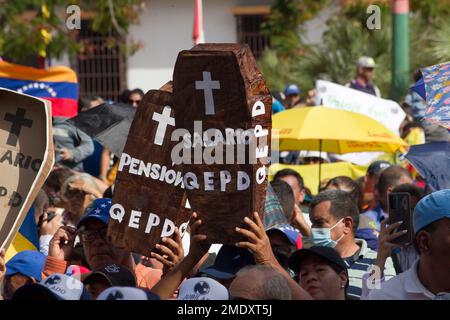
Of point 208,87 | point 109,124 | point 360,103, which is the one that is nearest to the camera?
point 208,87

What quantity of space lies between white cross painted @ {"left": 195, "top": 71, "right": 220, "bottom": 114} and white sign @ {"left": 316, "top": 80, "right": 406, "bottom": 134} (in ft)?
21.6

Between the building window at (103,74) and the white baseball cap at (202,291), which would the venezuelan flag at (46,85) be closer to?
the white baseball cap at (202,291)

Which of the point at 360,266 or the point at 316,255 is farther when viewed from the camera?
the point at 360,266

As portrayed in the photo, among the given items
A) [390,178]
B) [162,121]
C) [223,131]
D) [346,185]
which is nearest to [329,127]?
[346,185]

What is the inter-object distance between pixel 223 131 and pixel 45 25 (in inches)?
521

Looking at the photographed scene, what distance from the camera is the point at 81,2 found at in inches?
762

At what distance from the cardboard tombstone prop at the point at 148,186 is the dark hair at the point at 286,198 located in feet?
7.50

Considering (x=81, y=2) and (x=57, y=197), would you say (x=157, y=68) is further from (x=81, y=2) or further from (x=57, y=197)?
(x=57, y=197)

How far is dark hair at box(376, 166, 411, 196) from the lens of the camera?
31.8 feet

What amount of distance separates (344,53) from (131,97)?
666cm

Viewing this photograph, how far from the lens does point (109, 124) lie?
30.5 feet

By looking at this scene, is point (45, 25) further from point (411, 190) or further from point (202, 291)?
point (202, 291)

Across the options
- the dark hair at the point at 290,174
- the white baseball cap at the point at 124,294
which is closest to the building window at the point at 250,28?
the dark hair at the point at 290,174
